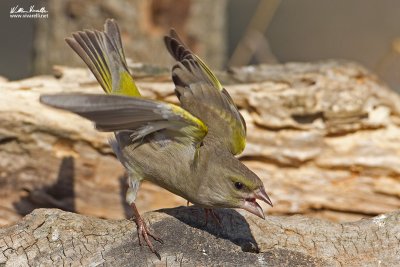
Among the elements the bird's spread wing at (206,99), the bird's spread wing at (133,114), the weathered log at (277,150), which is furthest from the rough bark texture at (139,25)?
the bird's spread wing at (133,114)

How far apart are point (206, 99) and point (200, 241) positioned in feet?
3.63

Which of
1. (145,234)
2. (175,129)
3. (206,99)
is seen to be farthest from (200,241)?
(206,99)

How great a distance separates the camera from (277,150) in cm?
593

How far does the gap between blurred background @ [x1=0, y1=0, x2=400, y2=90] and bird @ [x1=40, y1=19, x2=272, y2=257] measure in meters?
1.77

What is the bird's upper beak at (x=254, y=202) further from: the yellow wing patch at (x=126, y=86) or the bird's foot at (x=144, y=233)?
the yellow wing patch at (x=126, y=86)

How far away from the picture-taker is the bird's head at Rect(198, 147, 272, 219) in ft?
14.4

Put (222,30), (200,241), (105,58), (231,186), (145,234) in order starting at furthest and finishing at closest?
(222,30) → (105,58) → (231,186) → (200,241) → (145,234)

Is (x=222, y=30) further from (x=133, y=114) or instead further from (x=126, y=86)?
(x=133, y=114)

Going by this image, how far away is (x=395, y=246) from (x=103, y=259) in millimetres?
1653

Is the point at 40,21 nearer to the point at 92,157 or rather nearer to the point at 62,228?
the point at 92,157

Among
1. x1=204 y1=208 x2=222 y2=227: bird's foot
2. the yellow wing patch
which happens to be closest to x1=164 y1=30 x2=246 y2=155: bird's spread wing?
the yellow wing patch

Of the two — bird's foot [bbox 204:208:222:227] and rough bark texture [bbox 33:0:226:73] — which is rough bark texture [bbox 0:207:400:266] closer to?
bird's foot [bbox 204:208:222:227]

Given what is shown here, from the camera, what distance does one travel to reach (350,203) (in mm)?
5926

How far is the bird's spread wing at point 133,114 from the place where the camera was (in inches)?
146
